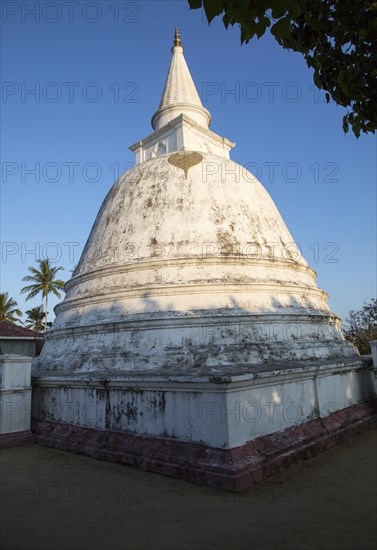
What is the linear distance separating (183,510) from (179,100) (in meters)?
12.7

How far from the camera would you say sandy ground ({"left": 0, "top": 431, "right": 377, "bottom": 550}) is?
3832mm

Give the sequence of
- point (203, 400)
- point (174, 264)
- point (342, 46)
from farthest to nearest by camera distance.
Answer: point (174, 264) < point (203, 400) < point (342, 46)

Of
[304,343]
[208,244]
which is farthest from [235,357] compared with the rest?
[208,244]

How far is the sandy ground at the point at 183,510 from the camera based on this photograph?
12.6ft

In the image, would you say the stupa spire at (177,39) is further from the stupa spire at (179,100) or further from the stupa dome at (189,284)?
the stupa dome at (189,284)

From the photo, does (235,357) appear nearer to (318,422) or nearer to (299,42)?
(318,422)

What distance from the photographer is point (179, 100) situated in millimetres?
13805

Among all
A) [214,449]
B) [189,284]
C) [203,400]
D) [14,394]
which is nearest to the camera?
[214,449]

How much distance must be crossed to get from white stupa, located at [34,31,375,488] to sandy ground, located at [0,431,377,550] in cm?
44

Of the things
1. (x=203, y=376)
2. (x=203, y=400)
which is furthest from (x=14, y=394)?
(x=203, y=376)

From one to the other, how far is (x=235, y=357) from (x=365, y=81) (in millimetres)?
5068

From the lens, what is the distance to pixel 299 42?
11.6 feet

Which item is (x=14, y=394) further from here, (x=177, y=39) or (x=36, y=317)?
(x=36, y=317)

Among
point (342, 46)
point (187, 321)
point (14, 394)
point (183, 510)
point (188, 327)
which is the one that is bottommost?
point (183, 510)
